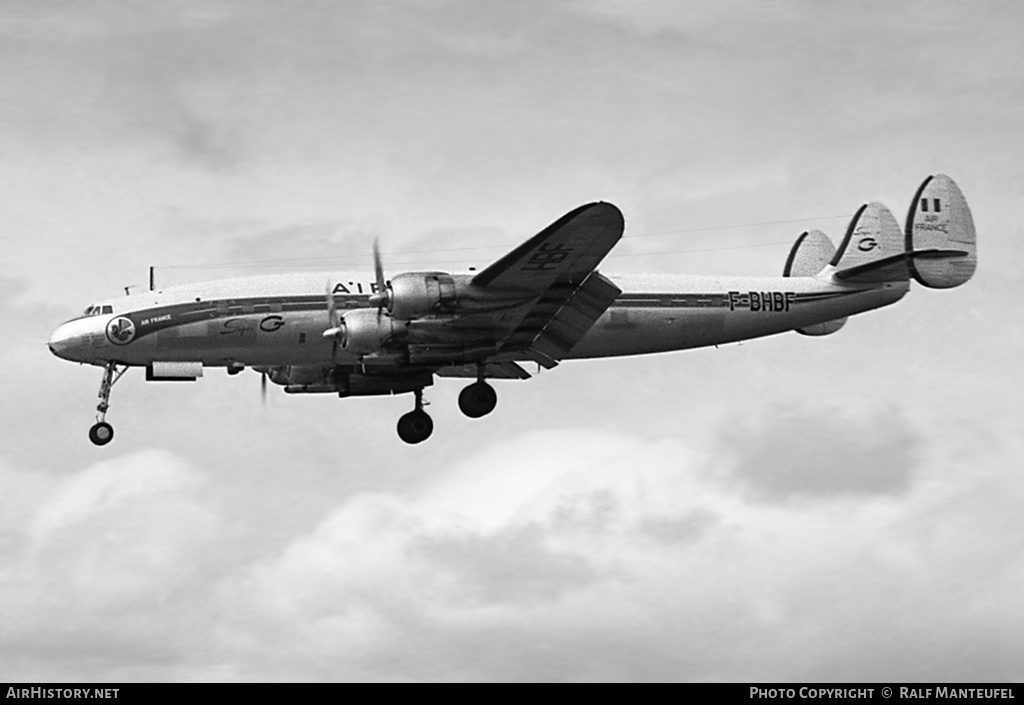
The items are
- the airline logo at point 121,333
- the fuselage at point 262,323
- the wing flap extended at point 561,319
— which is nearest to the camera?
the wing flap extended at point 561,319

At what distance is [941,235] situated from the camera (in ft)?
166

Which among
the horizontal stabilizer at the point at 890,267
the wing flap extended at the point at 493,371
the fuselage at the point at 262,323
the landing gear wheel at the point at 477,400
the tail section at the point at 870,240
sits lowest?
the landing gear wheel at the point at 477,400

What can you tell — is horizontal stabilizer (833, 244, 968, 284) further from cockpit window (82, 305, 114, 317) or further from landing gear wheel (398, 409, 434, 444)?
cockpit window (82, 305, 114, 317)

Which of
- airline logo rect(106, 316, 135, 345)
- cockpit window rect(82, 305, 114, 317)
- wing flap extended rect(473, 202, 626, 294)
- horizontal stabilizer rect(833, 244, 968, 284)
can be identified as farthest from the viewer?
horizontal stabilizer rect(833, 244, 968, 284)

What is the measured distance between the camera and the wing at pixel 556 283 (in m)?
38.7

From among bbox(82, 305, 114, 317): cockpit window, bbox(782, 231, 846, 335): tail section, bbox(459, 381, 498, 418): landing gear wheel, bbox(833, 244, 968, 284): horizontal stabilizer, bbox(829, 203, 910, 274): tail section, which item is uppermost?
bbox(782, 231, 846, 335): tail section

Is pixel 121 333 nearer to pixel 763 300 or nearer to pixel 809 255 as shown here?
pixel 763 300

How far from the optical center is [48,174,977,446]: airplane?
41.2 meters

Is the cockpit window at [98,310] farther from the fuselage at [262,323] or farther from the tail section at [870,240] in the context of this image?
the tail section at [870,240]

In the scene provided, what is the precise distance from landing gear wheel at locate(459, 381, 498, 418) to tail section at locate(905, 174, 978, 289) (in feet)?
43.9

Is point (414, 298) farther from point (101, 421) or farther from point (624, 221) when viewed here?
point (101, 421)

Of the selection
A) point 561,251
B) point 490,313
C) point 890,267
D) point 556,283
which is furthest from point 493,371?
point 890,267

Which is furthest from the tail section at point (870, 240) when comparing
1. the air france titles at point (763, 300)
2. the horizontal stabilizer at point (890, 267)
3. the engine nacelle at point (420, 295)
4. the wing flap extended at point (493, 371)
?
the engine nacelle at point (420, 295)

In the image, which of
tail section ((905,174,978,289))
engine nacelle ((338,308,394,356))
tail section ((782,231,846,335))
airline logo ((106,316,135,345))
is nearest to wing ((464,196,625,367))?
engine nacelle ((338,308,394,356))
